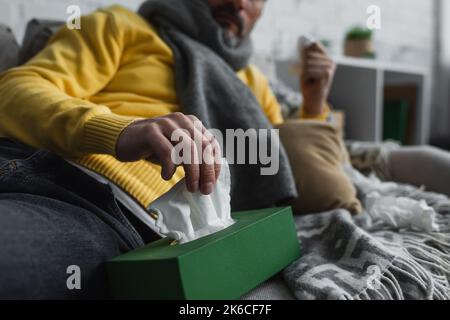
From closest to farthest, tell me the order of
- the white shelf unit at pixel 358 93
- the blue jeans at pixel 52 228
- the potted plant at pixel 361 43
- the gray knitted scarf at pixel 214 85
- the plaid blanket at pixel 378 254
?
the blue jeans at pixel 52 228, the plaid blanket at pixel 378 254, the gray knitted scarf at pixel 214 85, the white shelf unit at pixel 358 93, the potted plant at pixel 361 43

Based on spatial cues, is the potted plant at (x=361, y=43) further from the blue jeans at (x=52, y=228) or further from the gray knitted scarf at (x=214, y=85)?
the blue jeans at (x=52, y=228)

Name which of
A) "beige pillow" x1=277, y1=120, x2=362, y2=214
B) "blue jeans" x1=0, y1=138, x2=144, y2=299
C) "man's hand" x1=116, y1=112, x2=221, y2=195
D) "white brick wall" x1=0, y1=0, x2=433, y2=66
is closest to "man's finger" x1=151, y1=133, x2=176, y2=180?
"man's hand" x1=116, y1=112, x2=221, y2=195

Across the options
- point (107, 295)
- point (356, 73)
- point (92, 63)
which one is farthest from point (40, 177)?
point (356, 73)

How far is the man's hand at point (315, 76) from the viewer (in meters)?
1.15

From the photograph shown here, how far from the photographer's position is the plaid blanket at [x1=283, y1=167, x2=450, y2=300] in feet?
1.82

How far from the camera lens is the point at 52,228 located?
49 cm

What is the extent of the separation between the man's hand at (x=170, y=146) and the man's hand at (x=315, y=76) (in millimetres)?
709

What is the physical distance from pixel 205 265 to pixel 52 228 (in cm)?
17

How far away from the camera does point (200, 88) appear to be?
2.79 feet

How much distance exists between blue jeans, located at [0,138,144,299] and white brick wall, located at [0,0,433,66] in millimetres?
698

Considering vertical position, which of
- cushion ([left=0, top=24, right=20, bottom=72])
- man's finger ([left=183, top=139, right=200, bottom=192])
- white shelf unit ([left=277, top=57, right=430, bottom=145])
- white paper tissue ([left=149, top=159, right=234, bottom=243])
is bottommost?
white shelf unit ([left=277, top=57, right=430, bottom=145])

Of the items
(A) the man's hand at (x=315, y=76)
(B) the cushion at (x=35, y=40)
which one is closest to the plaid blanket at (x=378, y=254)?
(A) the man's hand at (x=315, y=76)

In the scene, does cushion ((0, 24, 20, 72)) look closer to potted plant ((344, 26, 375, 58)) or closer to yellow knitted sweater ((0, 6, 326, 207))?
yellow knitted sweater ((0, 6, 326, 207))

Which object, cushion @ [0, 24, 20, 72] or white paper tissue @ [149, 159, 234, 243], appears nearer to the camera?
white paper tissue @ [149, 159, 234, 243]
